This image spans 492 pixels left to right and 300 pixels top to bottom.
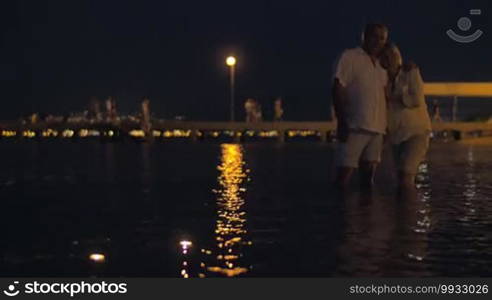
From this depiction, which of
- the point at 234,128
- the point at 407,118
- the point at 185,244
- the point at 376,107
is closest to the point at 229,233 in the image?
the point at 185,244

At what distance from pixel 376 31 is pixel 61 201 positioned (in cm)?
451

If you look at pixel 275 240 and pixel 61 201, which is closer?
pixel 275 240

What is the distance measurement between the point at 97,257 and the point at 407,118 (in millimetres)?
6480

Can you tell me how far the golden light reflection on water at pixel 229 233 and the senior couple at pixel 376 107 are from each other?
162 centimetres

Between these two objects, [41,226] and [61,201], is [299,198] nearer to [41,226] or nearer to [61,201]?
[61,201]

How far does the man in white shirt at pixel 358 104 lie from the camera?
46.9 ft

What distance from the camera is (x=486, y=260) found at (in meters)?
8.73

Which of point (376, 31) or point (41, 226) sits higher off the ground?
point (376, 31)

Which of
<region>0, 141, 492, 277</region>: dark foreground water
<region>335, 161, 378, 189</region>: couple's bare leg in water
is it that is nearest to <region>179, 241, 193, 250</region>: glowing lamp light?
<region>0, 141, 492, 277</region>: dark foreground water

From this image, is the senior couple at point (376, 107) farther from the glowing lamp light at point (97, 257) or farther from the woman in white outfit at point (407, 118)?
the glowing lamp light at point (97, 257)

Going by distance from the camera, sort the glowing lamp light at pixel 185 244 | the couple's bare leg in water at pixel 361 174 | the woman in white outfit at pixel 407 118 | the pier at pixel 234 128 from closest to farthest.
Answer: the glowing lamp light at pixel 185 244, the woman in white outfit at pixel 407 118, the couple's bare leg in water at pixel 361 174, the pier at pixel 234 128

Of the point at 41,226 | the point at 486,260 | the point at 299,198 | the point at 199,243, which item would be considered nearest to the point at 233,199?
the point at 299,198

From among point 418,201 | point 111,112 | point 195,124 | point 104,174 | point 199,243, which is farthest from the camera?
point 111,112

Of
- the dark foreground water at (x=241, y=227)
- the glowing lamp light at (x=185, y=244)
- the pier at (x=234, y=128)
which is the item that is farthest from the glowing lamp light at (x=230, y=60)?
the glowing lamp light at (x=185, y=244)
